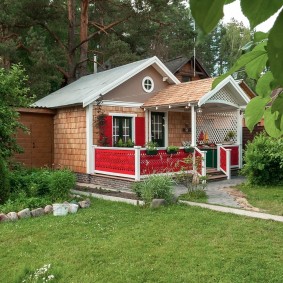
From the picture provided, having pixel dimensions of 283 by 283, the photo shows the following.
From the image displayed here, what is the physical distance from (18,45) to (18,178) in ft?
47.2

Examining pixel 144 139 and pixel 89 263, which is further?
pixel 144 139

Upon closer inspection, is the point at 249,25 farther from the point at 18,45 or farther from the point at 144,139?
the point at 18,45

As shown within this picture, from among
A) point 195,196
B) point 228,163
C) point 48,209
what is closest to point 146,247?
point 48,209

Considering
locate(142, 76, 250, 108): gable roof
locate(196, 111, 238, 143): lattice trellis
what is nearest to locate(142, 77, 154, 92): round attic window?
locate(142, 76, 250, 108): gable roof

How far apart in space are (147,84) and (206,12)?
1496 cm

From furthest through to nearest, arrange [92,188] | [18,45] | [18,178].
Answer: [18,45]
[92,188]
[18,178]

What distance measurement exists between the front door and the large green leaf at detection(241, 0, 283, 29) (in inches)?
583

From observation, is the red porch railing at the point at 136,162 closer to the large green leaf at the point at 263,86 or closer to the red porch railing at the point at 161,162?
the red porch railing at the point at 161,162

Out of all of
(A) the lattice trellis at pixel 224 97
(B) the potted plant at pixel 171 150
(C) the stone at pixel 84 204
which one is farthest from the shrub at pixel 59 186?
(A) the lattice trellis at pixel 224 97

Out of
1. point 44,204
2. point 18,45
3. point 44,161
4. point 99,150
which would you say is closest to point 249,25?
point 44,204

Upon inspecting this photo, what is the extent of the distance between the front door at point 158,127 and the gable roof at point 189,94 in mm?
814

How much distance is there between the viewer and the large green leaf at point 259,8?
0.44 metres

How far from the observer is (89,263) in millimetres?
4988

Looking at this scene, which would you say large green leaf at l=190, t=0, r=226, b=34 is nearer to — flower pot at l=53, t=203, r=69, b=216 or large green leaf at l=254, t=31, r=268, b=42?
large green leaf at l=254, t=31, r=268, b=42
